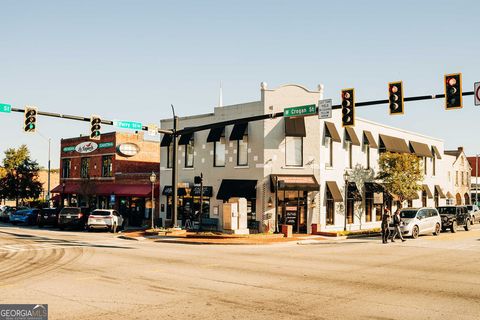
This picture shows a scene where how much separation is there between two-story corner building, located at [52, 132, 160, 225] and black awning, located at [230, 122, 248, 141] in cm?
946

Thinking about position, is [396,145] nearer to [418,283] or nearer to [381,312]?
[418,283]

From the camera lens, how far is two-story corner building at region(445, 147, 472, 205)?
56419 millimetres

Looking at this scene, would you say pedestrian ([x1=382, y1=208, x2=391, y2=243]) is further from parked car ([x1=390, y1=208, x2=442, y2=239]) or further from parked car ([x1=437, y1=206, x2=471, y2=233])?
parked car ([x1=437, y1=206, x2=471, y2=233])

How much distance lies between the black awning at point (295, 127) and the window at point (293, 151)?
573mm

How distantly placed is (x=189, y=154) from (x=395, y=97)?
21481mm

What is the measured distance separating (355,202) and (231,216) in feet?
40.8

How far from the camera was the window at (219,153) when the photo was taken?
112 ft

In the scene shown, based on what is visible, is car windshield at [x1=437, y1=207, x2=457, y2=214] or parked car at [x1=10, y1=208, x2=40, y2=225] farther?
parked car at [x1=10, y1=208, x2=40, y2=225]

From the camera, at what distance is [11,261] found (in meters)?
17.1

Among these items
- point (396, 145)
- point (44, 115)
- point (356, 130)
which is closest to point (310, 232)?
point (356, 130)

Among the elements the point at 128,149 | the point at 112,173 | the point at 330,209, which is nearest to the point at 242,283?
the point at 330,209

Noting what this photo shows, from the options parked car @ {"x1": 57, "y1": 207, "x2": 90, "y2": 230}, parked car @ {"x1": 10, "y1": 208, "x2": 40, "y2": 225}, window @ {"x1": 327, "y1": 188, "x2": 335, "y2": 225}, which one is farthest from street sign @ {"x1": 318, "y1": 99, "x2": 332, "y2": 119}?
parked car @ {"x1": 10, "y1": 208, "x2": 40, "y2": 225}

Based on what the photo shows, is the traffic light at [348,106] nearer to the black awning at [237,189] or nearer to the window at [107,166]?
A: the black awning at [237,189]

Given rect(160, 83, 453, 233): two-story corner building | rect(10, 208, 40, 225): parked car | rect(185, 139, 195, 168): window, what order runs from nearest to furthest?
rect(160, 83, 453, 233): two-story corner building, rect(185, 139, 195, 168): window, rect(10, 208, 40, 225): parked car
